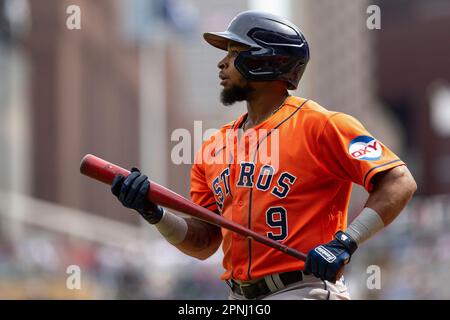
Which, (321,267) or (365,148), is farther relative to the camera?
(365,148)

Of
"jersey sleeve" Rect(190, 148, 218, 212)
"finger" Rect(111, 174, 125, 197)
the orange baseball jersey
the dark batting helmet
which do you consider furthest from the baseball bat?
the dark batting helmet

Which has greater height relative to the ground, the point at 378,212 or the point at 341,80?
the point at 341,80

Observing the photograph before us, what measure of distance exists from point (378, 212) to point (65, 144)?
4333 cm

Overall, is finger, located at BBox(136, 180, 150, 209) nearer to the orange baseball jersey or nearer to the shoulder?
the orange baseball jersey

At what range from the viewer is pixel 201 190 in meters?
4.76

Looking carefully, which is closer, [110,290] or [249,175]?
[249,175]

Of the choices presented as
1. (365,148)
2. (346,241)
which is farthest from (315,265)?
(365,148)

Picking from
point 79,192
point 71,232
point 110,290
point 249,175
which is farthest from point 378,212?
point 79,192

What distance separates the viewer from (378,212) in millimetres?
3969

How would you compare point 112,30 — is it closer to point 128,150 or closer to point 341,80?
point 128,150

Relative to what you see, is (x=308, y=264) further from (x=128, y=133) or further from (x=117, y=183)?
(x=128, y=133)

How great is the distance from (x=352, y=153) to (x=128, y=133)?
62.9 meters

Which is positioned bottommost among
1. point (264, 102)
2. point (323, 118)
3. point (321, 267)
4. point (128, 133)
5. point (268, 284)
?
point (268, 284)

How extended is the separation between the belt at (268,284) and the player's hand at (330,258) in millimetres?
275
